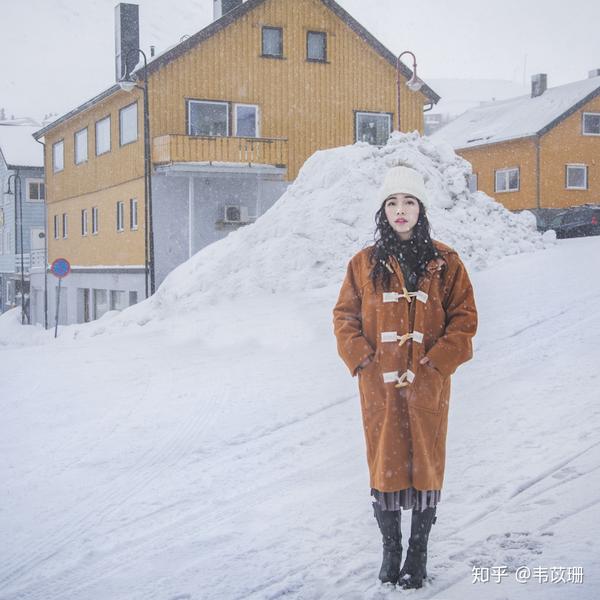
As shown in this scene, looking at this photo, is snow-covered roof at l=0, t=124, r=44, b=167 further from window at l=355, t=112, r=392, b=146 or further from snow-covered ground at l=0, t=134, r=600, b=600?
snow-covered ground at l=0, t=134, r=600, b=600

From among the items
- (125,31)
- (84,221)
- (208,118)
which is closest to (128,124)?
(208,118)

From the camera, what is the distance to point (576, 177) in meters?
34.0

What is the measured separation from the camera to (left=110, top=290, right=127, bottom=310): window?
1003 inches

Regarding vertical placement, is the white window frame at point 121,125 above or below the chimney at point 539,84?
below

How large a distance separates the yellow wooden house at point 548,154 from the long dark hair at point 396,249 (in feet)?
99.4

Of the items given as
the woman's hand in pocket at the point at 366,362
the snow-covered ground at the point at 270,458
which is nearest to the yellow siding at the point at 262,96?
the snow-covered ground at the point at 270,458

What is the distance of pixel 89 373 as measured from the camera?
9.88 metres

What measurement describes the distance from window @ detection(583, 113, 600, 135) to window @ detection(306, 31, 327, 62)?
45.7ft

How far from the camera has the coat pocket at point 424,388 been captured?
3674mm

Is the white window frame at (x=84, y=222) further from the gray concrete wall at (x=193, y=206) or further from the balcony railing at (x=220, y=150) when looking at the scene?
the balcony railing at (x=220, y=150)

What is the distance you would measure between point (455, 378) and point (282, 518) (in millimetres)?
3528

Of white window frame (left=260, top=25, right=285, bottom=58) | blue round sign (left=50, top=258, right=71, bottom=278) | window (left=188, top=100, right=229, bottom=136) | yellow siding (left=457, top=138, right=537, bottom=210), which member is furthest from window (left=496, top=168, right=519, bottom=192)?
blue round sign (left=50, top=258, right=71, bottom=278)

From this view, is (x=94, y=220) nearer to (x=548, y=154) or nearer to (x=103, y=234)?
(x=103, y=234)

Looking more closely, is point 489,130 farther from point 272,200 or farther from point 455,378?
point 455,378
